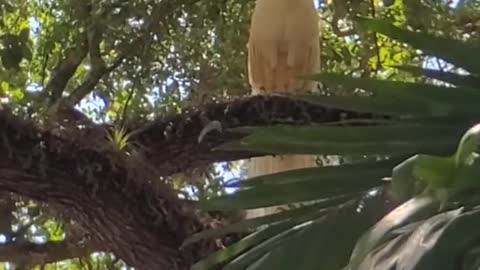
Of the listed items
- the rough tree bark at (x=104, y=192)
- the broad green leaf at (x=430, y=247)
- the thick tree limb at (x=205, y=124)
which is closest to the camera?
the broad green leaf at (x=430, y=247)

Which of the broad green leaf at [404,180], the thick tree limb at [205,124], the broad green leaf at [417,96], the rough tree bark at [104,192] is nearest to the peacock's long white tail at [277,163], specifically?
the thick tree limb at [205,124]

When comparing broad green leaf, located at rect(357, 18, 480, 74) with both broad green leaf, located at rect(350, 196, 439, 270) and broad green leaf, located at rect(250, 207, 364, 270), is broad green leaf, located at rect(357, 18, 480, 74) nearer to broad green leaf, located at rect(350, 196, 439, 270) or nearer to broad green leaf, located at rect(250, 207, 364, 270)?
broad green leaf, located at rect(250, 207, 364, 270)

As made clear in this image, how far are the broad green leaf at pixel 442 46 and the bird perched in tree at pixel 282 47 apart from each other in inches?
56.9

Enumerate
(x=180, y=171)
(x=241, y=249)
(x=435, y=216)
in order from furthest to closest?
(x=180, y=171) < (x=241, y=249) < (x=435, y=216)

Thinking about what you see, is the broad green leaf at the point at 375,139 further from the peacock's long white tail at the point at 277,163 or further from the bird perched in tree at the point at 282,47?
the bird perched in tree at the point at 282,47

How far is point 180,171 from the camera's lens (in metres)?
2.16

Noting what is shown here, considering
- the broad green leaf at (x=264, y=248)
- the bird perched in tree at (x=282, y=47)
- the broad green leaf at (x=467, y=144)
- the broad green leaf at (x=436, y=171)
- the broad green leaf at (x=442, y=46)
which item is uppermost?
the bird perched in tree at (x=282, y=47)

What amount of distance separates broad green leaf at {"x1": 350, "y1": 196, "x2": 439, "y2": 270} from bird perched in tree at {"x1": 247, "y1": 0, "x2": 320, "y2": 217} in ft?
5.77

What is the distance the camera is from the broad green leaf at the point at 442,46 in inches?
33.4

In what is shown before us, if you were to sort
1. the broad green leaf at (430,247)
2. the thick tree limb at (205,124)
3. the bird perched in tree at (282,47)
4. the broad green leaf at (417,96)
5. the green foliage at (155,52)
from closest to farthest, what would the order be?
1. the broad green leaf at (430,247)
2. the broad green leaf at (417,96)
3. the thick tree limb at (205,124)
4. the bird perched in tree at (282,47)
5. the green foliage at (155,52)

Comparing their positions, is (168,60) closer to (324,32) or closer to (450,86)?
(324,32)

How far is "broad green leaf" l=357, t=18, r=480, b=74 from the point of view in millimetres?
850

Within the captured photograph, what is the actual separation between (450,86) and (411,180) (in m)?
0.26

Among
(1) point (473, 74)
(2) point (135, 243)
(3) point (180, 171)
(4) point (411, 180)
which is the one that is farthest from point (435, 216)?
(3) point (180, 171)
